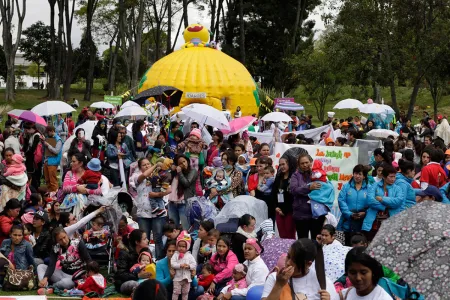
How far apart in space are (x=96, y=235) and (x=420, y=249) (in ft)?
18.5

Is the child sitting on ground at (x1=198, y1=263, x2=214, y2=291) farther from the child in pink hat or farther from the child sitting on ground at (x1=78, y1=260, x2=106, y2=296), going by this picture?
the child in pink hat

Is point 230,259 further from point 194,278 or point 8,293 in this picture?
point 8,293

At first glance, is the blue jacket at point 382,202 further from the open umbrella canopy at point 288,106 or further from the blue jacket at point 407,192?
the open umbrella canopy at point 288,106

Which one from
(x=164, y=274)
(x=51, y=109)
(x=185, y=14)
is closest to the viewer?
(x=164, y=274)

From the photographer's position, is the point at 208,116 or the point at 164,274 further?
the point at 208,116

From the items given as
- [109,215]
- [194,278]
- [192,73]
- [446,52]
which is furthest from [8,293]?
[446,52]

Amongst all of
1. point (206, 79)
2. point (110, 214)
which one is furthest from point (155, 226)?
point (206, 79)

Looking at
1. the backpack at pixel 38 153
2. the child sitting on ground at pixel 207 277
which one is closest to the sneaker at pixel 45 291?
the child sitting on ground at pixel 207 277

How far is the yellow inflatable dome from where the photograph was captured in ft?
107

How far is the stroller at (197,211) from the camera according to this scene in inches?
437

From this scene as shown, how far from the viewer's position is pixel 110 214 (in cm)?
1046

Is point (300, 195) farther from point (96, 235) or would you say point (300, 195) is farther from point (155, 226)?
point (96, 235)

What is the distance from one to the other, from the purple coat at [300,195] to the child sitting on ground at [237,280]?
5.50ft

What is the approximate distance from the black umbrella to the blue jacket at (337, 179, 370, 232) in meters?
13.7
